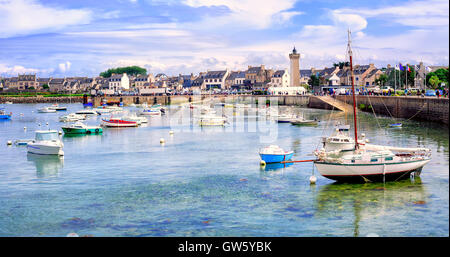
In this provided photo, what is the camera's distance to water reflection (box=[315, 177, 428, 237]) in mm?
19967

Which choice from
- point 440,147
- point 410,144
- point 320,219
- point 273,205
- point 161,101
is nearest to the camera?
point 320,219

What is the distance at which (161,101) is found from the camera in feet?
478

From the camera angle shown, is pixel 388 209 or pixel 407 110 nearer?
pixel 388 209

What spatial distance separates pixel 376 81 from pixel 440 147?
97.0 metres

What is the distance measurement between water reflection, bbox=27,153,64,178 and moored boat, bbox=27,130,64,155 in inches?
15.4

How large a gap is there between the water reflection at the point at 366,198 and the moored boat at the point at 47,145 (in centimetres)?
2408

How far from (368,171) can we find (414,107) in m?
38.5

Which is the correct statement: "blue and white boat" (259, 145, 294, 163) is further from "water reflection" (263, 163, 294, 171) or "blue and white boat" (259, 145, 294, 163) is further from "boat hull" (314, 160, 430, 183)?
"boat hull" (314, 160, 430, 183)

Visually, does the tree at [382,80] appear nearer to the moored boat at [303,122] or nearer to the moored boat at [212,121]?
the moored boat at [303,122]

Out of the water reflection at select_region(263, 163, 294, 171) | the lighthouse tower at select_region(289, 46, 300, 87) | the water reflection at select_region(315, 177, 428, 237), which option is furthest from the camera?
the lighthouse tower at select_region(289, 46, 300, 87)

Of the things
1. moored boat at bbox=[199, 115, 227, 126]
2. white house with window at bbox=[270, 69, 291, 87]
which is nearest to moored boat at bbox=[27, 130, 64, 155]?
moored boat at bbox=[199, 115, 227, 126]
